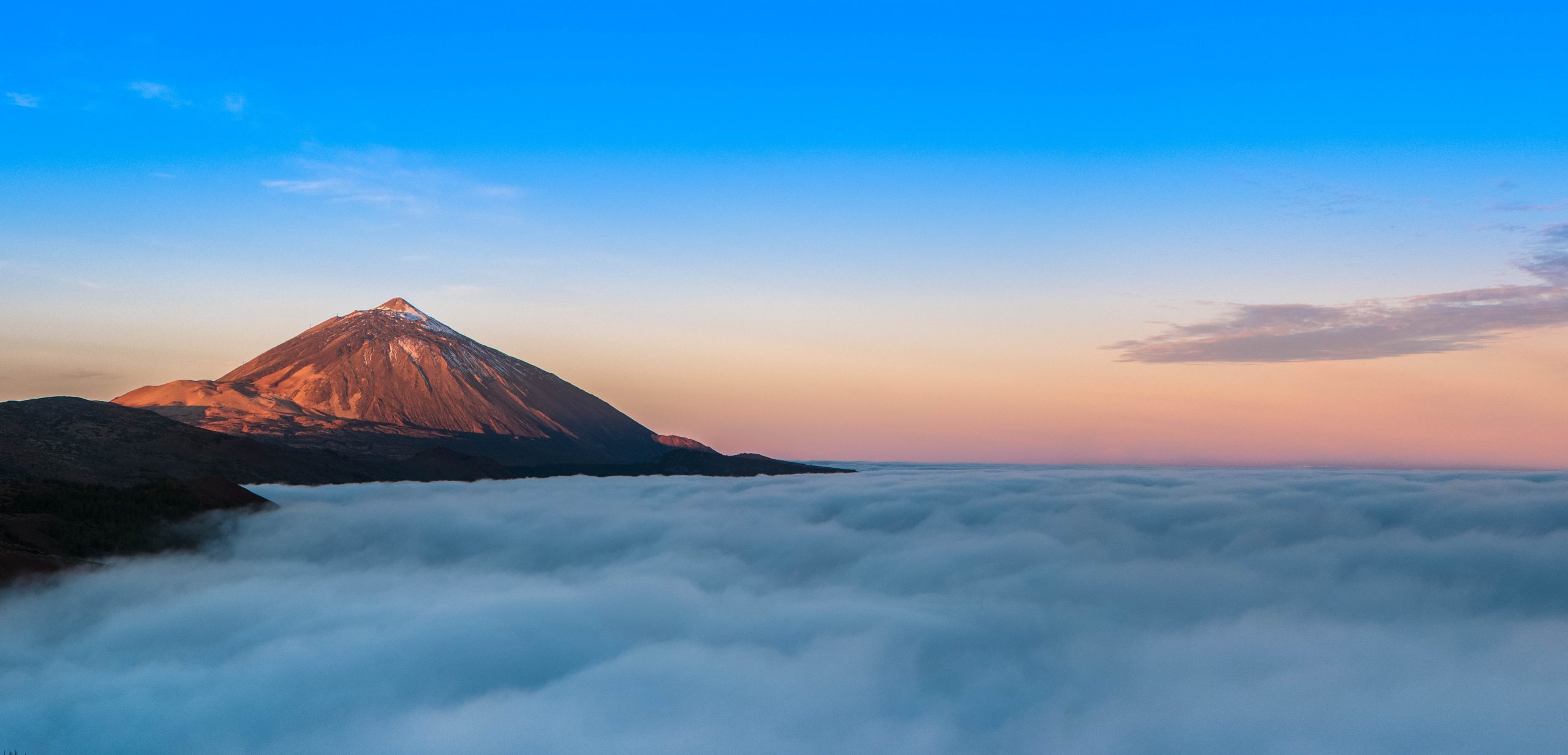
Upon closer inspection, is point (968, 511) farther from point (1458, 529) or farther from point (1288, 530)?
point (1458, 529)

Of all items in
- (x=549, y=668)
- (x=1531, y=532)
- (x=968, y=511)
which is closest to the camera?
(x=549, y=668)

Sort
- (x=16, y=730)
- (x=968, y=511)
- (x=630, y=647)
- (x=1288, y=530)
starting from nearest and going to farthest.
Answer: (x=16, y=730) → (x=630, y=647) → (x=1288, y=530) → (x=968, y=511)

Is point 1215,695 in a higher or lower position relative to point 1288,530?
lower

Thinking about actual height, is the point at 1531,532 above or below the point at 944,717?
above

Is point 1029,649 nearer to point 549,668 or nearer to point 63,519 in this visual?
point 549,668

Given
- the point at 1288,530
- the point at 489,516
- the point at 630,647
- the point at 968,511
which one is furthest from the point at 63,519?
the point at 1288,530

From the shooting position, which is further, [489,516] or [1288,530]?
[489,516]

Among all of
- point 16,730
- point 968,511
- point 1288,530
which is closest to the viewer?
point 16,730

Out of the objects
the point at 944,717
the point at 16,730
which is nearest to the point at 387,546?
the point at 16,730

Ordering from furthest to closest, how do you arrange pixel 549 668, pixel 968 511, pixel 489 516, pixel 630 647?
1. pixel 968 511
2. pixel 489 516
3. pixel 630 647
4. pixel 549 668
